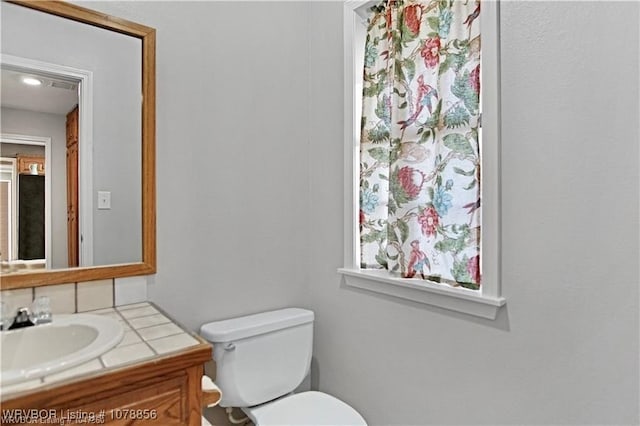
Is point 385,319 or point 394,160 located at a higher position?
point 394,160

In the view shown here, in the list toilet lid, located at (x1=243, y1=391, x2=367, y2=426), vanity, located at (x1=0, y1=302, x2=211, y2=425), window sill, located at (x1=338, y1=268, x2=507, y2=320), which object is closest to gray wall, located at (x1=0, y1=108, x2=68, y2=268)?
vanity, located at (x1=0, y1=302, x2=211, y2=425)

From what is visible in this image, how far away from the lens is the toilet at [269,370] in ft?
4.71

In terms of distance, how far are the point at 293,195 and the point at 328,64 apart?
0.65 meters

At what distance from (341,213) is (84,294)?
1.05 m

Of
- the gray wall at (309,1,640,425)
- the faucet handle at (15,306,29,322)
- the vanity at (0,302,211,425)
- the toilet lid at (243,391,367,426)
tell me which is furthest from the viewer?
the toilet lid at (243,391,367,426)

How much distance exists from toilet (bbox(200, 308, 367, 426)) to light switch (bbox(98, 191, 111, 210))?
60 cm

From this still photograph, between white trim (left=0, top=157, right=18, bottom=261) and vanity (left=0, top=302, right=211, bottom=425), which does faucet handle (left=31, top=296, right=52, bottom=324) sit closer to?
white trim (left=0, top=157, right=18, bottom=261)

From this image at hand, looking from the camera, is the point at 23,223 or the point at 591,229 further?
the point at 23,223

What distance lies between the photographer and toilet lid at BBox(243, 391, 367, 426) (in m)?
1.39

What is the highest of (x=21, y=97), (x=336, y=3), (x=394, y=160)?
(x=336, y=3)

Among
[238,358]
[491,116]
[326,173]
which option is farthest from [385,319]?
[491,116]

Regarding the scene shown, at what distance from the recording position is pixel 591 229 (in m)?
0.97

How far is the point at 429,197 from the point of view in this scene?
134 centimetres

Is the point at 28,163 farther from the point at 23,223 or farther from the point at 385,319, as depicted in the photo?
the point at 385,319
